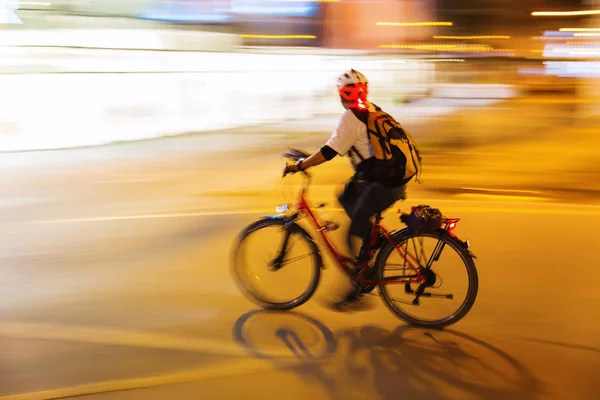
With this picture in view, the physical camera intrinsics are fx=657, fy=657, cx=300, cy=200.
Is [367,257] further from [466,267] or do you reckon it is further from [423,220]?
[466,267]

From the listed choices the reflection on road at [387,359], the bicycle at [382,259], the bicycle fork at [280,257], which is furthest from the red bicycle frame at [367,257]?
the reflection on road at [387,359]

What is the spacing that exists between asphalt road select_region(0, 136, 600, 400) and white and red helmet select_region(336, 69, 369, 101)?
155 cm

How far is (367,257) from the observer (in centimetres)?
457

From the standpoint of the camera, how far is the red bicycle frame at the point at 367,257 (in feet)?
14.7

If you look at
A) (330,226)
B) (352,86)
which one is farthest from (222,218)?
(352,86)

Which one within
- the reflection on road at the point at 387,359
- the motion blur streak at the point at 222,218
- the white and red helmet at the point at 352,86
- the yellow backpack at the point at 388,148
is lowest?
the reflection on road at the point at 387,359

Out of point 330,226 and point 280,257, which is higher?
point 330,226

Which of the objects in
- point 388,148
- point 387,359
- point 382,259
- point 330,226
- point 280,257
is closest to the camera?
point 387,359

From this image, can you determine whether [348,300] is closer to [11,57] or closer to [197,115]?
[11,57]

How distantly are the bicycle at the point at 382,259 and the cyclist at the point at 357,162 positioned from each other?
10 cm

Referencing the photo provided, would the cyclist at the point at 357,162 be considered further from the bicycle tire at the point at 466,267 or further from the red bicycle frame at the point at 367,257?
the bicycle tire at the point at 466,267

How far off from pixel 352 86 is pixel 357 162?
1.69 feet

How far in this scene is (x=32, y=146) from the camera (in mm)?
12281

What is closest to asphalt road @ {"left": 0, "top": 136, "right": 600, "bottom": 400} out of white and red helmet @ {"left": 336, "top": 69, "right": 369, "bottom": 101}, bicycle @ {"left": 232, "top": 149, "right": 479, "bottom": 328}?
bicycle @ {"left": 232, "top": 149, "right": 479, "bottom": 328}
